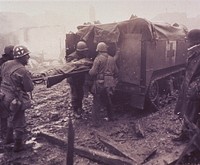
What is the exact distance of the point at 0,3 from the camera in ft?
185

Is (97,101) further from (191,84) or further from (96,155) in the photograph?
(191,84)

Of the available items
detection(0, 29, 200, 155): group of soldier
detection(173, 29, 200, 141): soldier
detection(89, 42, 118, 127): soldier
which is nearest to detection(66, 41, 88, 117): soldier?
detection(89, 42, 118, 127): soldier

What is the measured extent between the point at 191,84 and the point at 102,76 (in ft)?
8.56

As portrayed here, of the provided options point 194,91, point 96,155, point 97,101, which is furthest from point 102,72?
point 194,91

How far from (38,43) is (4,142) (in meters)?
32.1

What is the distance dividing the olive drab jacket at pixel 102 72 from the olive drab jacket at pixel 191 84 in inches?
88.9

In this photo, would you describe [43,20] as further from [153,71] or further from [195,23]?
[153,71]

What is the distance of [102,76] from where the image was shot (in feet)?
24.6

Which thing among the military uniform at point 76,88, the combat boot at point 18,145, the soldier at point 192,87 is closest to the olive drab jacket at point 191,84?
the soldier at point 192,87

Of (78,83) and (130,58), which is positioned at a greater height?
(130,58)

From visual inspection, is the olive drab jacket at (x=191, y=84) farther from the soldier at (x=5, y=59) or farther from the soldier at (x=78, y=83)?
the soldier at (x=5, y=59)

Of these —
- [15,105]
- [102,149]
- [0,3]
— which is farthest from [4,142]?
[0,3]

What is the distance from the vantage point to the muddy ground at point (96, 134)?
18.9ft

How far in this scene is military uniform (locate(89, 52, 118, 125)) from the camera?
7426mm
